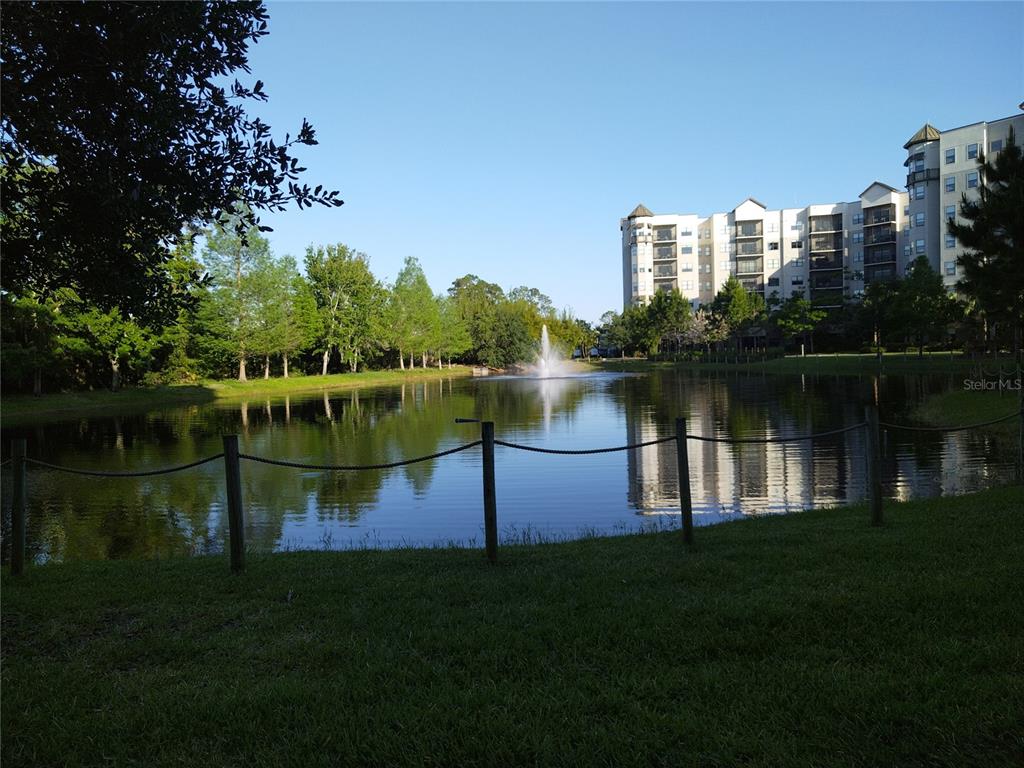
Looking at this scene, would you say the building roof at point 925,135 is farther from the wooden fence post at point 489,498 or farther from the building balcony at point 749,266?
the wooden fence post at point 489,498

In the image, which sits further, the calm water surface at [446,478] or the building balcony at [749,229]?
the building balcony at [749,229]

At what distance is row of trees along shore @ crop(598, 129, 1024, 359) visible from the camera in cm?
1884

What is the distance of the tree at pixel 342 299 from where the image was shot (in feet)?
215

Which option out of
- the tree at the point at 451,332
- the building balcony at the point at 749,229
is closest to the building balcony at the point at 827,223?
the building balcony at the point at 749,229

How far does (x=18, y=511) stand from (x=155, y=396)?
39471mm

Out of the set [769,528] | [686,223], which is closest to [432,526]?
[769,528]

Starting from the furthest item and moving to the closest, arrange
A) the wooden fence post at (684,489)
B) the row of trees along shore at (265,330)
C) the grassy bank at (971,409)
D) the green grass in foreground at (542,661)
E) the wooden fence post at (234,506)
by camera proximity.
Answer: the row of trees along shore at (265,330) < the grassy bank at (971,409) < the wooden fence post at (684,489) < the wooden fence post at (234,506) < the green grass in foreground at (542,661)

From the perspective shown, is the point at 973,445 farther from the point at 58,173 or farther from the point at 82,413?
the point at 82,413

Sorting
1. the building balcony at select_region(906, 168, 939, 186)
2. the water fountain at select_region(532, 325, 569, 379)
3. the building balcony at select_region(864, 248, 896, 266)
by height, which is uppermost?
the building balcony at select_region(906, 168, 939, 186)

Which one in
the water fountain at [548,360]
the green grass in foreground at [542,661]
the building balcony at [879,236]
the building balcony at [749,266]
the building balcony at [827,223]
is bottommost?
the green grass in foreground at [542,661]

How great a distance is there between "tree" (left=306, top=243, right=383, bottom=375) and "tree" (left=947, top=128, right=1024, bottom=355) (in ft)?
172

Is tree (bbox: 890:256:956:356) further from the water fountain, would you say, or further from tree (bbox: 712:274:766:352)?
the water fountain

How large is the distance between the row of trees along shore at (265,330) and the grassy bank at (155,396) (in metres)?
1.66

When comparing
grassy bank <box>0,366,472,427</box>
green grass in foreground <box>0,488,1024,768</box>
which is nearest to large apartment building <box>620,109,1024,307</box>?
grassy bank <box>0,366,472,427</box>
